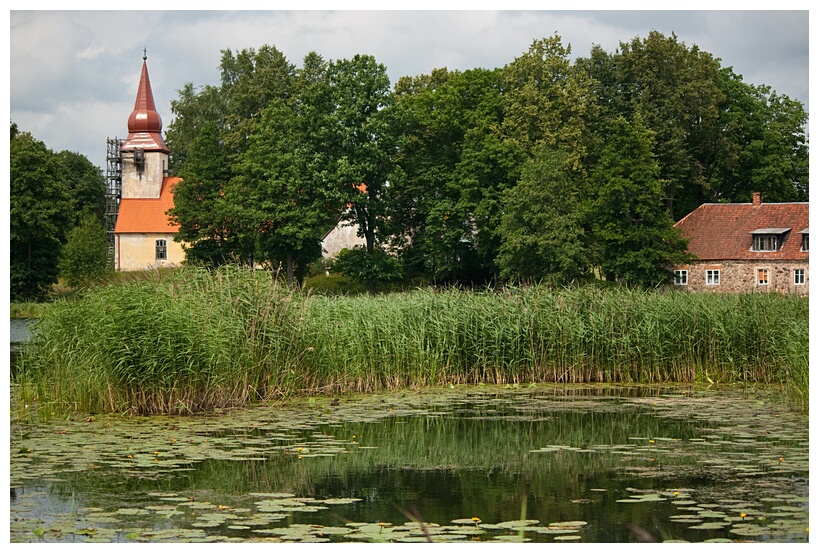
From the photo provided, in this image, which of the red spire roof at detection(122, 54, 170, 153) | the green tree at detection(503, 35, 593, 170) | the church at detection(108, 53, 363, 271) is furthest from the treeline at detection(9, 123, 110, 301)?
the green tree at detection(503, 35, 593, 170)

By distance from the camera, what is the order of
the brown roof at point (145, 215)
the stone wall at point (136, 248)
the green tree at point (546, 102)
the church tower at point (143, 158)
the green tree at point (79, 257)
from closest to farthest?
the green tree at point (546, 102) < the green tree at point (79, 257) < the brown roof at point (145, 215) < the stone wall at point (136, 248) < the church tower at point (143, 158)

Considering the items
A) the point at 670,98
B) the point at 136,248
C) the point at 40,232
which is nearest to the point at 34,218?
the point at 40,232

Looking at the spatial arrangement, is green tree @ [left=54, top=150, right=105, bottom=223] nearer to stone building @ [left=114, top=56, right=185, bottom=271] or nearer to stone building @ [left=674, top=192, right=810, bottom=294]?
stone building @ [left=114, top=56, right=185, bottom=271]

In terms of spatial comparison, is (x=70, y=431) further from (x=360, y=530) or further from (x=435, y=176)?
(x=435, y=176)

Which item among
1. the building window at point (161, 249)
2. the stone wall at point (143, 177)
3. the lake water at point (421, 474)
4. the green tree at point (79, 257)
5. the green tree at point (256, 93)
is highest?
the green tree at point (256, 93)

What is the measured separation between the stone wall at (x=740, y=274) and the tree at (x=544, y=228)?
9.26m

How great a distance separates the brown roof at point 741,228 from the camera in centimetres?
4812

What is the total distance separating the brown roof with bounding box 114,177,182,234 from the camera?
6525cm

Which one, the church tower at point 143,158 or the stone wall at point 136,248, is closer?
the stone wall at point 136,248

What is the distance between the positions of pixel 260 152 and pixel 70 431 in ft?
113

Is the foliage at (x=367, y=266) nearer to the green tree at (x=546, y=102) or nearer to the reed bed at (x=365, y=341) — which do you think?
the green tree at (x=546, y=102)

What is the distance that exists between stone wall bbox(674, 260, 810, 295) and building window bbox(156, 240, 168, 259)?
31912mm

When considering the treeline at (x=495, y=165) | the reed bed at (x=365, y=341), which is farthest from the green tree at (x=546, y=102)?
the reed bed at (x=365, y=341)

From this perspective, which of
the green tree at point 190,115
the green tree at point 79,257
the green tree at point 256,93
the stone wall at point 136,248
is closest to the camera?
the green tree at point 79,257
